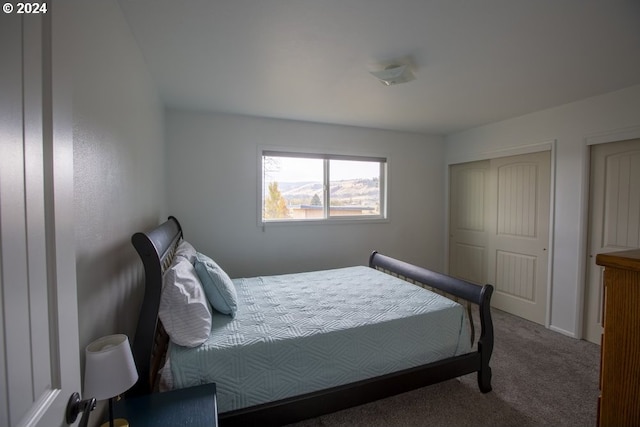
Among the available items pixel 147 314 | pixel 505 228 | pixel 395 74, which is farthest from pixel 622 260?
pixel 505 228

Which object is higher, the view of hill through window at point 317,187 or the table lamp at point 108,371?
the view of hill through window at point 317,187

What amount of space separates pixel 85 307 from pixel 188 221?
233 centimetres

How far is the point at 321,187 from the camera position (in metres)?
3.88

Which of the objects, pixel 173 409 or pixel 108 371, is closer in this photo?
pixel 108 371

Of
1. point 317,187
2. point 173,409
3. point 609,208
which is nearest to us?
point 173,409

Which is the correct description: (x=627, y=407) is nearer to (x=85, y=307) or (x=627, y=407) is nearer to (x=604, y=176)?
(x=85, y=307)

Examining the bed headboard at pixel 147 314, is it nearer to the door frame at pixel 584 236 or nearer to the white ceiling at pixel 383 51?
the white ceiling at pixel 383 51

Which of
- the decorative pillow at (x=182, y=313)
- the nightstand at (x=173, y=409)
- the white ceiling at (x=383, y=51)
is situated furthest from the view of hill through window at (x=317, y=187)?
the nightstand at (x=173, y=409)

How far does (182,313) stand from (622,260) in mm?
1697

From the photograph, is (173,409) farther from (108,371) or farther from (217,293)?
(217,293)

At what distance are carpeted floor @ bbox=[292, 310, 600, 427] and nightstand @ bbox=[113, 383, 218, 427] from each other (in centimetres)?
81

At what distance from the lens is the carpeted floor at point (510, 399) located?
182 centimetres

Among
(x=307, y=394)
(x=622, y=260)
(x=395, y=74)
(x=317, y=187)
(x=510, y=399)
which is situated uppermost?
(x=395, y=74)

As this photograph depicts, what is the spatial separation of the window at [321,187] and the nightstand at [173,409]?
7.92ft
